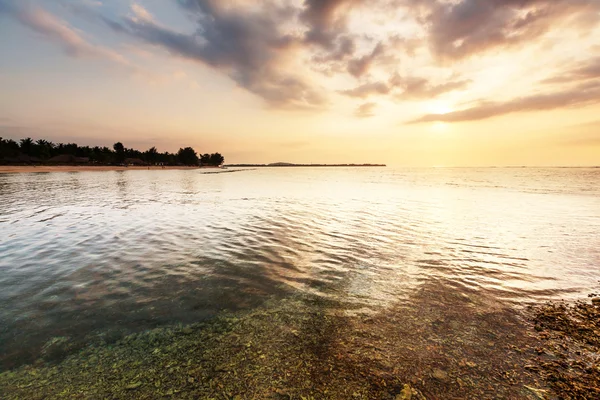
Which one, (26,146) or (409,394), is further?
(26,146)

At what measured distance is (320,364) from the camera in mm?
5742

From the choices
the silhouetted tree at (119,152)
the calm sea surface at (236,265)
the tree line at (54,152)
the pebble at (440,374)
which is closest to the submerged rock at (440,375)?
the pebble at (440,374)

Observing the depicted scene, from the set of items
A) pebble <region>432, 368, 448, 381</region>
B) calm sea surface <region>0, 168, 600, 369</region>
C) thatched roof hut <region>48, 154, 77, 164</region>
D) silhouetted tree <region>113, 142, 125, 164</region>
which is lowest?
calm sea surface <region>0, 168, 600, 369</region>

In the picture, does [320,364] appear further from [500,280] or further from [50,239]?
[50,239]

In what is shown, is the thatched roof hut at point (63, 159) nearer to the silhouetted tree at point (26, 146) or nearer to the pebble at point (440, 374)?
the silhouetted tree at point (26, 146)

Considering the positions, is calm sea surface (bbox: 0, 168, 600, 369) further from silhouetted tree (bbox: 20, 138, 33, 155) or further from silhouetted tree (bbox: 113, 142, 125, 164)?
A: silhouetted tree (bbox: 113, 142, 125, 164)

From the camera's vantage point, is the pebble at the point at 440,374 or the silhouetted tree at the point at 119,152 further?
the silhouetted tree at the point at 119,152

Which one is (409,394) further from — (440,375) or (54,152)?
(54,152)

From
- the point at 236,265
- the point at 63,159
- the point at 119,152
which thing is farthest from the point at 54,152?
the point at 236,265

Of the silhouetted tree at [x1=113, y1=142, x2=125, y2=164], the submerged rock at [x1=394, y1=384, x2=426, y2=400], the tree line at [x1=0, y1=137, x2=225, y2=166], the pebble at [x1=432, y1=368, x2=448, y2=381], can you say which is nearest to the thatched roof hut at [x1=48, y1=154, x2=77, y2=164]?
the tree line at [x1=0, y1=137, x2=225, y2=166]

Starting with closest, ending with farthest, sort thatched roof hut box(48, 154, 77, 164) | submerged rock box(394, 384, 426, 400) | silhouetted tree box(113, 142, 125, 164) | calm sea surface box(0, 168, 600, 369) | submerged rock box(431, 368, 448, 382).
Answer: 1. submerged rock box(394, 384, 426, 400)
2. submerged rock box(431, 368, 448, 382)
3. calm sea surface box(0, 168, 600, 369)
4. thatched roof hut box(48, 154, 77, 164)
5. silhouetted tree box(113, 142, 125, 164)

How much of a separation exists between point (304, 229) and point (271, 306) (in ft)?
35.2

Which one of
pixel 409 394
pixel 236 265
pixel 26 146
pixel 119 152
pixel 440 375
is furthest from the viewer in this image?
pixel 119 152

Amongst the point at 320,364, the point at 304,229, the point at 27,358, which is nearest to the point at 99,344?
the point at 27,358
